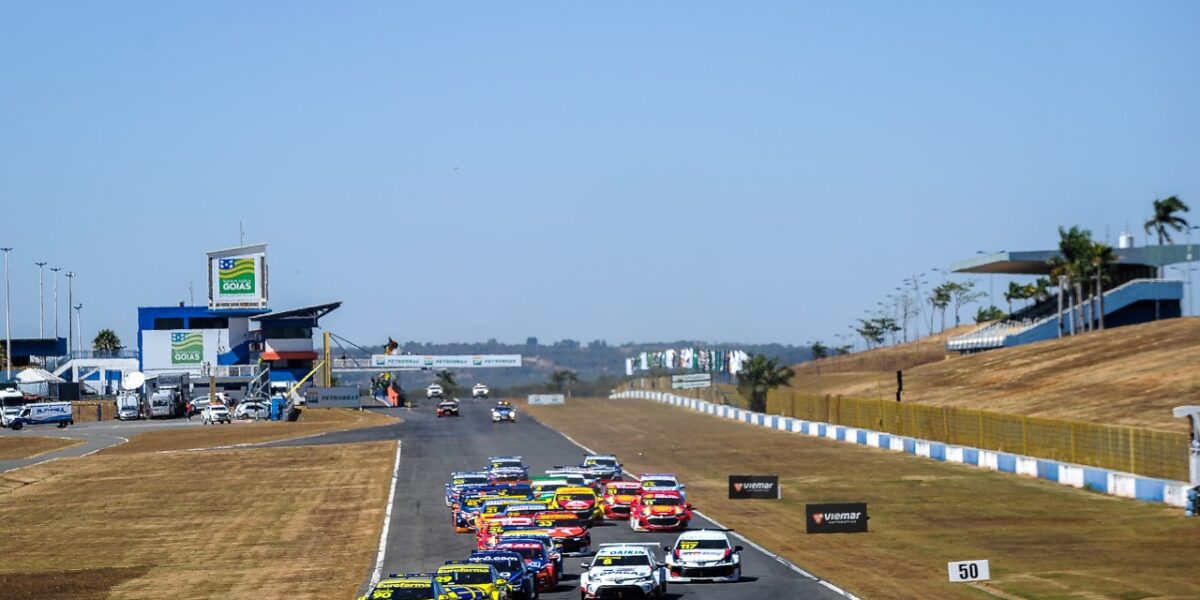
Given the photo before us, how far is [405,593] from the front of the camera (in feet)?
92.1

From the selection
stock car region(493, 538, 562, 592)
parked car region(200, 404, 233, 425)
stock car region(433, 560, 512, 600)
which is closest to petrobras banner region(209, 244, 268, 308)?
parked car region(200, 404, 233, 425)

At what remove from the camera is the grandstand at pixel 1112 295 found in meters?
134

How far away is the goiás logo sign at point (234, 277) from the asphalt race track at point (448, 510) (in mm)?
43355

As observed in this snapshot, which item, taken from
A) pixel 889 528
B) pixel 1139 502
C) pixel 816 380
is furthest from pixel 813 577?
pixel 816 380

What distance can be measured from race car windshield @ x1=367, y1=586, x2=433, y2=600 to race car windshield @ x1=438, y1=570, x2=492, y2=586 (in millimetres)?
2683

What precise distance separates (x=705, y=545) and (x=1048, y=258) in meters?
116

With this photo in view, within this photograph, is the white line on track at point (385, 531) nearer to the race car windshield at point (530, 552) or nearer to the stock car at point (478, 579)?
the race car windshield at point (530, 552)

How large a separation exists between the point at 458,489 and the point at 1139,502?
25138mm

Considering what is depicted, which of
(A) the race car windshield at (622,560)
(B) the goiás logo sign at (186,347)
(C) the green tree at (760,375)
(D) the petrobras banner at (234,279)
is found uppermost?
(D) the petrobras banner at (234,279)

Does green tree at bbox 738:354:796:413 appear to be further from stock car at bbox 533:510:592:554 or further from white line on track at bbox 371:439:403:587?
stock car at bbox 533:510:592:554

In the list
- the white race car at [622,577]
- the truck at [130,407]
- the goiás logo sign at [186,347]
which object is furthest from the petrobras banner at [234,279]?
the white race car at [622,577]

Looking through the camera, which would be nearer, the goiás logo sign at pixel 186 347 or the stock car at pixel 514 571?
the stock car at pixel 514 571

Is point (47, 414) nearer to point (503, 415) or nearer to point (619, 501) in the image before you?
point (503, 415)

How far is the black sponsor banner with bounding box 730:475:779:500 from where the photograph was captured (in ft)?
200
